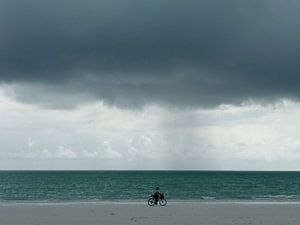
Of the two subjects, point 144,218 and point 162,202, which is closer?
point 144,218

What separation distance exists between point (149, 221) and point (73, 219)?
215 inches

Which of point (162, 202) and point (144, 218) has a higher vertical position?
point (162, 202)

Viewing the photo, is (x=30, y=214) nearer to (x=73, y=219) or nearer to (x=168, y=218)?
(x=73, y=219)

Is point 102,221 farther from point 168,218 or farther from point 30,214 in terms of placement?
point 30,214

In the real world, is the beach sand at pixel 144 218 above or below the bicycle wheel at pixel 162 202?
below

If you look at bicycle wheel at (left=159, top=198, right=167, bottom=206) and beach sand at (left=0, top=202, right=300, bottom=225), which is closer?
beach sand at (left=0, top=202, right=300, bottom=225)

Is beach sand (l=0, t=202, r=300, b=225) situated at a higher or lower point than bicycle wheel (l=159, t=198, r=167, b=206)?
lower

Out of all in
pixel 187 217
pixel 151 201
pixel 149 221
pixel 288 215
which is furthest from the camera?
pixel 151 201

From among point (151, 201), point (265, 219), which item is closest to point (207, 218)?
point (265, 219)

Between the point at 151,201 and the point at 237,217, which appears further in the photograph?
the point at 151,201

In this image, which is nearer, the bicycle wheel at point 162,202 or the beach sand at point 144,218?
the beach sand at point 144,218

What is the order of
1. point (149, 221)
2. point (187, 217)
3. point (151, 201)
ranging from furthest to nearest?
point (151, 201) < point (187, 217) < point (149, 221)

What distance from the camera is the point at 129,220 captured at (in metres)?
33.2

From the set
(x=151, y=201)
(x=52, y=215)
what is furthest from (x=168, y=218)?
(x=151, y=201)
